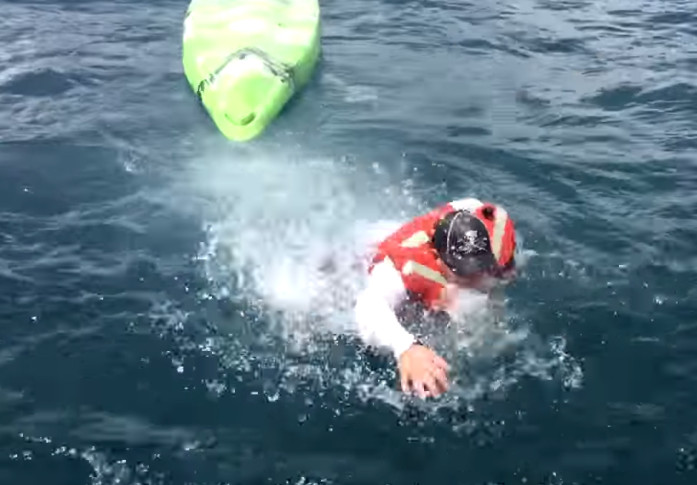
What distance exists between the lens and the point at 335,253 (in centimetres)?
773

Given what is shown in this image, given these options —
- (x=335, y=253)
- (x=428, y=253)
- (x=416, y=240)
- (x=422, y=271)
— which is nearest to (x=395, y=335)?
(x=422, y=271)

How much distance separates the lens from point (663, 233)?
26.0 ft

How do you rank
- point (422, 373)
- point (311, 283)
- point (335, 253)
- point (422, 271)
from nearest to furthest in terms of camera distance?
1. point (422, 373)
2. point (422, 271)
3. point (311, 283)
4. point (335, 253)

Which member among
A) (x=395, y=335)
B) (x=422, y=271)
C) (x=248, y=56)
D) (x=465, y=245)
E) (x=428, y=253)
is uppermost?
(x=248, y=56)

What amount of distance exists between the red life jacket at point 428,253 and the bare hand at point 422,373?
2.75 ft

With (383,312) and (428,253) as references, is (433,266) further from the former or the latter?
(383,312)

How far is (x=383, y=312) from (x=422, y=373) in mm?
679

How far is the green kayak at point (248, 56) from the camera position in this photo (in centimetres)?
988

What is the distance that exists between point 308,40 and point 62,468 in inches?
291

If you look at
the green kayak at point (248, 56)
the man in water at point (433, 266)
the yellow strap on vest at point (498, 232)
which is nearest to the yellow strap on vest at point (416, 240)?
the man in water at point (433, 266)

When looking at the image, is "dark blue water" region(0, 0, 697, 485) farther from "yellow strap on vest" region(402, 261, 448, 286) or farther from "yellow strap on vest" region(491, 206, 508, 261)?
"yellow strap on vest" region(491, 206, 508, 261)

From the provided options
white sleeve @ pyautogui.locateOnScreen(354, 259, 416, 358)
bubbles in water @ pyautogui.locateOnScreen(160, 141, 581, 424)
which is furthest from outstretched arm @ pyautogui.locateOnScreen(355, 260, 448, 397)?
bubbles in water @ pyautogui.locateOnScreen(160, 141, 581, 424)

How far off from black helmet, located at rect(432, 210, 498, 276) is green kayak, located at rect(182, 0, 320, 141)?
4.20 metres

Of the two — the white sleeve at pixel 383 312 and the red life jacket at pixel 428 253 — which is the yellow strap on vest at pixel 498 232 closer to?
the red life jacket at pixel 428 253
